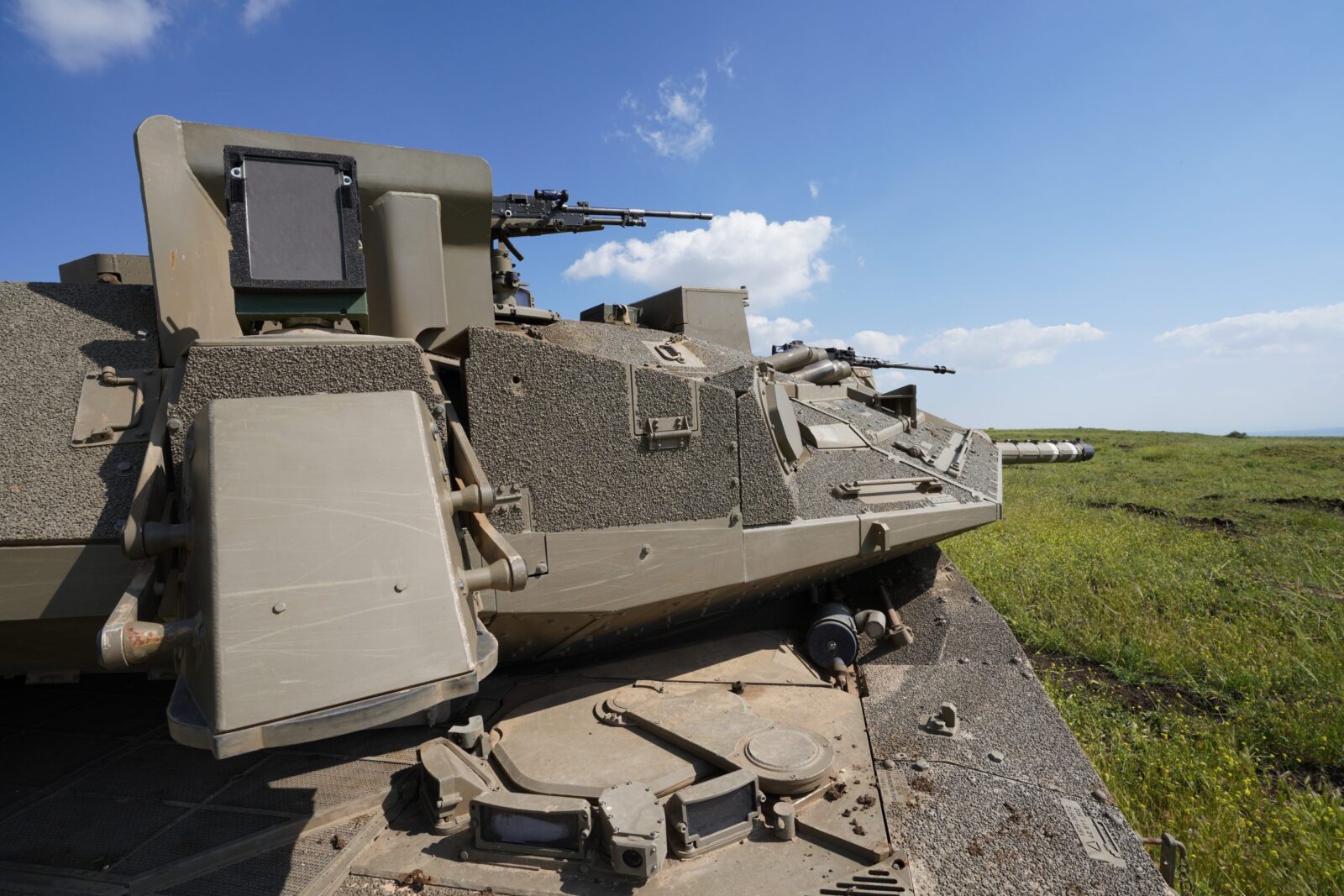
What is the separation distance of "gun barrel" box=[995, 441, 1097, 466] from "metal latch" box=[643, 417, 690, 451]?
5.27 m

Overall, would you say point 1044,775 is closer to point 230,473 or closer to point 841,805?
point 841,805

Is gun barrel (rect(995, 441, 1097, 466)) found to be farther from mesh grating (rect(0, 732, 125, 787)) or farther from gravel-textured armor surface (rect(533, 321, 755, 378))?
mesh grating (rect(0, 732, 125, 787))

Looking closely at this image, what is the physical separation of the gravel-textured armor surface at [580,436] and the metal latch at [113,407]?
112 cm

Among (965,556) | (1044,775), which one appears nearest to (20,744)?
(1044,775)

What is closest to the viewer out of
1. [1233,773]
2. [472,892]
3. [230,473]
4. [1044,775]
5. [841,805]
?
[230,473]

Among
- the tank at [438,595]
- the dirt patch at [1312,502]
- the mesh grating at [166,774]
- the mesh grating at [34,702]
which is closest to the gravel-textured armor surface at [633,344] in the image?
the tank at [438,595]

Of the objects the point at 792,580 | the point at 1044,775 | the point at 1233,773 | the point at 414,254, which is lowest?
the point at 1233,773

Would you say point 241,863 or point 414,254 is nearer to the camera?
point 241,863

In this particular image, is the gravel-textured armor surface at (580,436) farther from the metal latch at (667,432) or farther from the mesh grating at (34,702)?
the mesh grating at (34,702)

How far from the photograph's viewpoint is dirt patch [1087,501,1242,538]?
10023 mm

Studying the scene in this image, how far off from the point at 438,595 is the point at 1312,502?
14.8m

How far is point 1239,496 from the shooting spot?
42.2ft

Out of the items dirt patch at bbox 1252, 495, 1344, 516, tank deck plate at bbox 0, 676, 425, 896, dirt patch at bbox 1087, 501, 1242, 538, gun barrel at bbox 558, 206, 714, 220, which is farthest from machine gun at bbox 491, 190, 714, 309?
dirt patch at bbox 1252, 495, 1344, 516

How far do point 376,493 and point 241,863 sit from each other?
4.23ft
